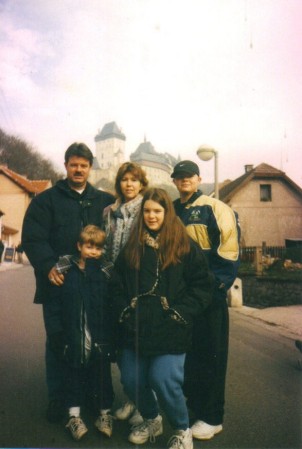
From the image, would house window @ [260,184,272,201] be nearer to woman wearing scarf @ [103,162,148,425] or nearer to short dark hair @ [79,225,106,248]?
woman wearing scarf @ [103,162,148,425]

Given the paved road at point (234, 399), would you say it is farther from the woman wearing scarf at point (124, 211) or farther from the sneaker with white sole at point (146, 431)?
the woman wearing scarf at point (124, 211)

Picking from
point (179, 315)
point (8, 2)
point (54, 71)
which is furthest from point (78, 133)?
point (179, 315)

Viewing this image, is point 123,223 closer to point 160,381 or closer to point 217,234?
point 217,234

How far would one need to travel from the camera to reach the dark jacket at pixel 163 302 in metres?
2.44

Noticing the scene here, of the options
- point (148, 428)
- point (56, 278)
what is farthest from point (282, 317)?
point (56, 278)

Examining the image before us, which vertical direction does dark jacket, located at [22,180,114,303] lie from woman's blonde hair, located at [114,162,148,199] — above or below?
below

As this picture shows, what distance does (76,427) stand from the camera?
8.56 feet

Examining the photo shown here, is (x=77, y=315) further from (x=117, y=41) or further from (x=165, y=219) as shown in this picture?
(x=117, y=41)

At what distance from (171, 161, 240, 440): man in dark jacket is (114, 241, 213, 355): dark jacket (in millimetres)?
241

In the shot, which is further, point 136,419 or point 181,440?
point 136,419

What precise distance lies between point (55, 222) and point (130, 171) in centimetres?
63

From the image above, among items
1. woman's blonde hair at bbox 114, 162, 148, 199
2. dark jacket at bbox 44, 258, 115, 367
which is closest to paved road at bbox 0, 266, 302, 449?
dark jacket at bbox 44, 258, 115, 367

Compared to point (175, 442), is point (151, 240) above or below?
above

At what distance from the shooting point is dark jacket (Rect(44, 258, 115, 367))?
8.84ft
